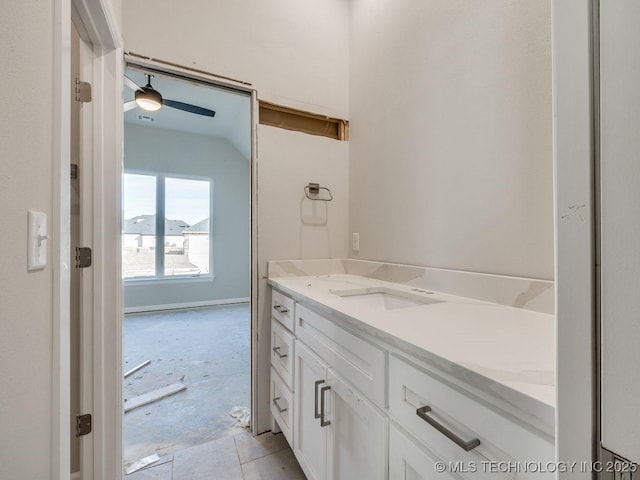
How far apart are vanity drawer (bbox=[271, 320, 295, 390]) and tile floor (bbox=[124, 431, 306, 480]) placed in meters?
0.42

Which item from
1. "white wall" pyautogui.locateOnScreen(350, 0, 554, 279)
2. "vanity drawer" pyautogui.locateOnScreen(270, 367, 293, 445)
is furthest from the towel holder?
"vanity drawer" pyautogui.locateOnScreen(270, 367, 293, 445)

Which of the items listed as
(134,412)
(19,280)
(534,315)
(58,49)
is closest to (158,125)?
(134,412)

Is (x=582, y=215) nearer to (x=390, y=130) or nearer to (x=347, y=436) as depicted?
(x=347, y=436)

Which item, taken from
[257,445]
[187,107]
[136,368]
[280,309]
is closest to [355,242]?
[280,309]

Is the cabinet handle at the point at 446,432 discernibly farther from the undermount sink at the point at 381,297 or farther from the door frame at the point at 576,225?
the undermount sink at the point at 381,297

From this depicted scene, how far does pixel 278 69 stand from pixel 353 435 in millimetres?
1982

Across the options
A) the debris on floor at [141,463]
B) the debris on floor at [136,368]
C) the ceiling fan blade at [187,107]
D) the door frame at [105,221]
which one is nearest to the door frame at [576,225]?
the door frame at [105,221]

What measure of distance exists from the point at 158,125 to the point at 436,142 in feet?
14.5

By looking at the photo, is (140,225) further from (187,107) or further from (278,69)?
(278,69)

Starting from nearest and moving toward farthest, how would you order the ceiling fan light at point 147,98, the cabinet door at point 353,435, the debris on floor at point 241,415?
the cabinet door at point 353,435 → the debris on floor at point 241,415 → the ceiling fan light at point 147,98

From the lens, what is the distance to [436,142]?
1381mm

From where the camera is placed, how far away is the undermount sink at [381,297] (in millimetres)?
1382

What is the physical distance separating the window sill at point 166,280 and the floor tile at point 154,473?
3430 millimetres

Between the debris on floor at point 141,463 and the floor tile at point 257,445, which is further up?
the debris on floor at point 141,463
